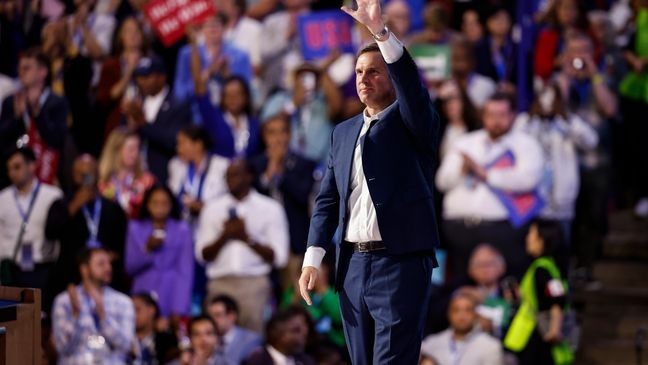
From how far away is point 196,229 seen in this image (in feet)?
32.6

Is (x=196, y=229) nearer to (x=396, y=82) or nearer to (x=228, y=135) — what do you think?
(x=228, y=135)

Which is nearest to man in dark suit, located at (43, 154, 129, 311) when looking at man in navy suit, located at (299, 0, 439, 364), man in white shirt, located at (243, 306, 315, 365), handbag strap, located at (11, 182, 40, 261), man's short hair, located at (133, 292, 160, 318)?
handbag strap, located at (11, 182, 40, 261)

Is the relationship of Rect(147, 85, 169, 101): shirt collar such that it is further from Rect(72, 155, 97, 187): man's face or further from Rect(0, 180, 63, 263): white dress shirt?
Rect(0, 180, 63, 263): white dress shirt

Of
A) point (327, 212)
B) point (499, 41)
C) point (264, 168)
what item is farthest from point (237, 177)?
point (327, 212)

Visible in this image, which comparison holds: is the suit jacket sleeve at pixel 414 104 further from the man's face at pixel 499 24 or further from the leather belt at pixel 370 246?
the man's face at pixel 499 24

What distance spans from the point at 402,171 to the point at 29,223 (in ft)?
15.6

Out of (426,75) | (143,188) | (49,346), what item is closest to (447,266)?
(426,75)

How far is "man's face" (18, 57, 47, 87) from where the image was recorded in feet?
33.2

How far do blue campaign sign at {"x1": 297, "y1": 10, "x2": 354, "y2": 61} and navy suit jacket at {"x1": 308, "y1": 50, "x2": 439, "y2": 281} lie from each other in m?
5.21

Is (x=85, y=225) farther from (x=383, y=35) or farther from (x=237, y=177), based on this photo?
(x=383, y=35)

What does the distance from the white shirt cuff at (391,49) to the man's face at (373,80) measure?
0.20 metres

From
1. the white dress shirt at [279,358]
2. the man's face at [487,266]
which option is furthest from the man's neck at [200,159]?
the man's face at [487,266]

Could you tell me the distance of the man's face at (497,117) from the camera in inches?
380

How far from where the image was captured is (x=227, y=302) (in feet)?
30.1
